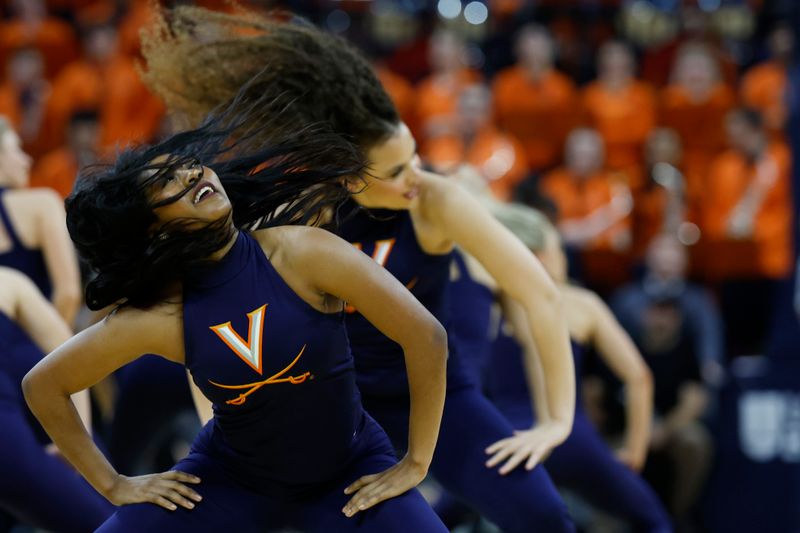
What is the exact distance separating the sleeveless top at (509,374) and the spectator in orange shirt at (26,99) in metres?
5.69

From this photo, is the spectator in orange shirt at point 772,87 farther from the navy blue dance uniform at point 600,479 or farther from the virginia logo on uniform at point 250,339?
the virginia logo on uniform at point 250,339

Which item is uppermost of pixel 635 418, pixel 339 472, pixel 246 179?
pixel 246 179

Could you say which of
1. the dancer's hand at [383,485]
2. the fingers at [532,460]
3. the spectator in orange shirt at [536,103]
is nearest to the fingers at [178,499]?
the dancer's hand at [383,485]

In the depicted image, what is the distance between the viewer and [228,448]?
3158 millimetres

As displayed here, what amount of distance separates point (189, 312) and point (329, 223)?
613 mm

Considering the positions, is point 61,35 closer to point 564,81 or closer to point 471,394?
point 564,81

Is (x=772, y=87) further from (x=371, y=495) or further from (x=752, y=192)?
(x=371, y=495)

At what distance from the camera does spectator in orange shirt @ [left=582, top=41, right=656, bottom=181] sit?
9609 millimetres

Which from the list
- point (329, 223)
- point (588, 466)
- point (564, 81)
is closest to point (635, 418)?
point (588, 466)

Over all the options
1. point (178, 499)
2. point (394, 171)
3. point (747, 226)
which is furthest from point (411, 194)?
point (747, 226)

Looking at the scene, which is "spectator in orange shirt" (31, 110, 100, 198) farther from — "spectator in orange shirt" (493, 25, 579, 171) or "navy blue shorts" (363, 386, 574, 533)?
"navy blue shorts" (363, 386, 574, 533)

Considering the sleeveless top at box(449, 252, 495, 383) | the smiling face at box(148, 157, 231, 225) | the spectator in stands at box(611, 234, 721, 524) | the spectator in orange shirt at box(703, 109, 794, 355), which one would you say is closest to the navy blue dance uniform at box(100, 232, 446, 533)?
the smiling face at box(148, 157, 231, 225)

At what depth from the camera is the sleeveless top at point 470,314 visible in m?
4.59

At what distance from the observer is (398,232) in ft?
12.8
